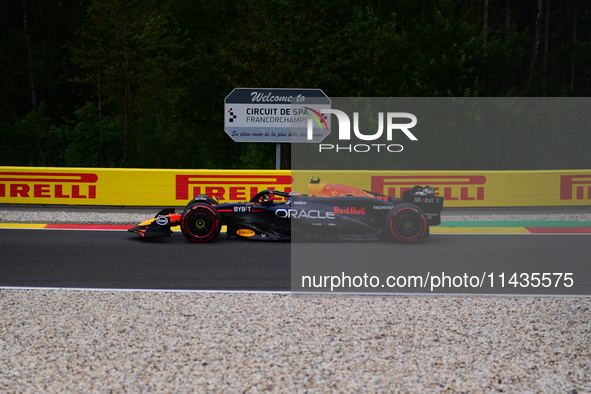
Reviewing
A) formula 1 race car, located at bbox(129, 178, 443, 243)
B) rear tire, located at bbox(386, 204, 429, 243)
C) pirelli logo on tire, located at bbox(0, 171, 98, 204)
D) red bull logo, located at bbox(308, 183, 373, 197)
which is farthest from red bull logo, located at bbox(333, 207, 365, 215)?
pirelli logo on tire, located at bbox(0, 171, 98, 204)

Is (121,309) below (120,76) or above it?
below

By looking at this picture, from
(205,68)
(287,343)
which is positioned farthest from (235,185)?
(205,68)

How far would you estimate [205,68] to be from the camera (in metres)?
30.3

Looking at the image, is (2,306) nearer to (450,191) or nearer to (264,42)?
(450,191)

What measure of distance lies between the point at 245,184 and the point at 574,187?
8.24 m

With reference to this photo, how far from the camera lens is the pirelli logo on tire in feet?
50.5

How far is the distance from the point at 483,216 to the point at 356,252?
5518 mm

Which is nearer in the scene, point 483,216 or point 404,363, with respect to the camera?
point 404,363

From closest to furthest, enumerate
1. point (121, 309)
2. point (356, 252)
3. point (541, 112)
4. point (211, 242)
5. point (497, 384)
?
point (497, 384), point (121, 309), point (356, 252), point (211, 242), point (541, 112)

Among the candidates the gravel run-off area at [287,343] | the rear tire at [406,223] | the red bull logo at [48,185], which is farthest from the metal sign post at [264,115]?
the gravel run-off area at [287,343]

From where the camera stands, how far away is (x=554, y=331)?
5973 mm

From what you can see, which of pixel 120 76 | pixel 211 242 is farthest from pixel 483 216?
pixel 120 76

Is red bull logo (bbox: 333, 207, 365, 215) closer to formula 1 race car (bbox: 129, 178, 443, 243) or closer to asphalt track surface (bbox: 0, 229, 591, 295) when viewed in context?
formula 1 race car (bbox: 129, 178, 443, 243)

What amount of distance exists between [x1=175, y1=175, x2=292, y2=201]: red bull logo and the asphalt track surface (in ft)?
11.6
